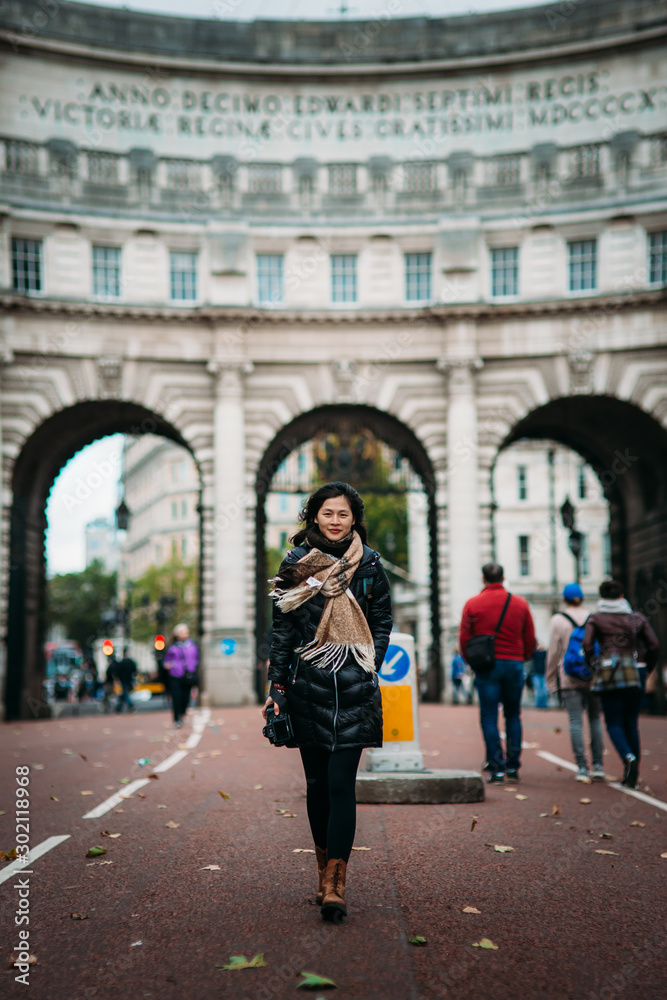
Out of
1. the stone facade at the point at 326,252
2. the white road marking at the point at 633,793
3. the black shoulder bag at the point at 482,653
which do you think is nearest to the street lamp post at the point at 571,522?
the stone facade at the point at 326,252

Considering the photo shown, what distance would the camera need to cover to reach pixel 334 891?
18.5 feet

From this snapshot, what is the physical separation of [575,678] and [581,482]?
5200 cm

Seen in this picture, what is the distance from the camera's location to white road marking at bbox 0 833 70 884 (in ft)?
23.4

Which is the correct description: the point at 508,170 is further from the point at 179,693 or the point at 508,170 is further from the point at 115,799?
the point at 115,799

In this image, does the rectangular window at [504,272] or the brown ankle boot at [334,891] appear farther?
the rectangular window at [504,272]

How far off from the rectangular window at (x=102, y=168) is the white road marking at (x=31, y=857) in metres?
27.1

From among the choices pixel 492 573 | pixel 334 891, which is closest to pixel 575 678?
pixel 492 573

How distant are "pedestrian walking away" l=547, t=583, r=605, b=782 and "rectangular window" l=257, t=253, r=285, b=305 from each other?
22533mm

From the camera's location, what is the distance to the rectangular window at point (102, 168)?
108 ft

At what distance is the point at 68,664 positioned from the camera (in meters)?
91.7

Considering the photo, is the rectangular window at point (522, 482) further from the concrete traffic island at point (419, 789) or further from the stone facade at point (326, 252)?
the concrete traffic island at point (419, 789)

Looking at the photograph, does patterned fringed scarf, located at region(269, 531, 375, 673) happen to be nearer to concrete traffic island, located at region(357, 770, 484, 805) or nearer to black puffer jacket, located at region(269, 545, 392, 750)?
black puffer jacket, located at region(269, 545, 392, 750)

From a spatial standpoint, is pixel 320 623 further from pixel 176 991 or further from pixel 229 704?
pixel 229 704

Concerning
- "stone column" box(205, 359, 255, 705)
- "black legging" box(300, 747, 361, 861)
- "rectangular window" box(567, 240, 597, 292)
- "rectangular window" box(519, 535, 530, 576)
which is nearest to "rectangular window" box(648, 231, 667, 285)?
"rectangular window" box(567, 240, 597, 292)
